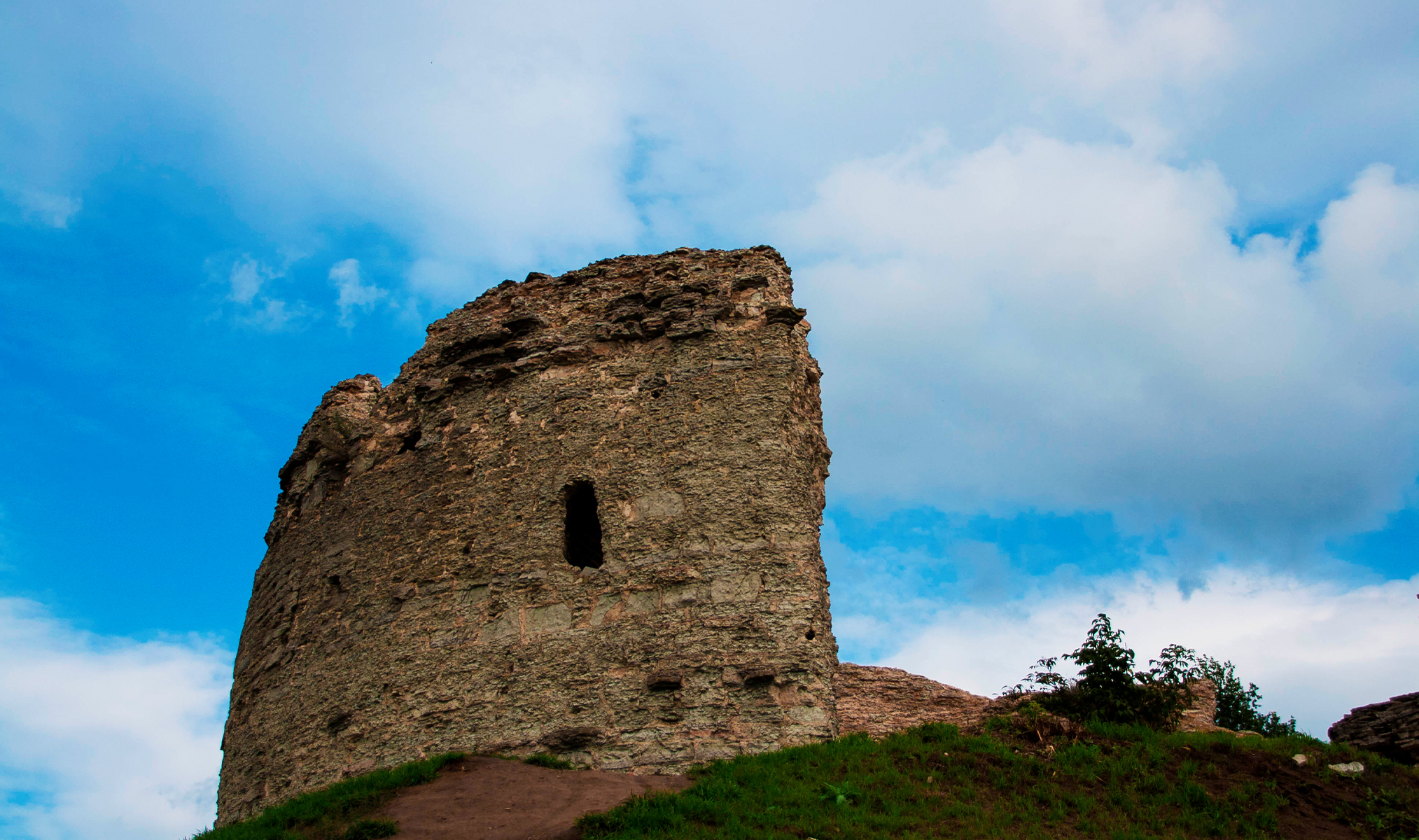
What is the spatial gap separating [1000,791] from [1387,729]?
665 cm

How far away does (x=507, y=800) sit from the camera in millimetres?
8992

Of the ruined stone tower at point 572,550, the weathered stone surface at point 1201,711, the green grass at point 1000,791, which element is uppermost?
the ruined stone tower at point 572,550

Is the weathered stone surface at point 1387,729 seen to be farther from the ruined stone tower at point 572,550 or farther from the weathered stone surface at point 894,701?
the ruined stone tower at point 572,550

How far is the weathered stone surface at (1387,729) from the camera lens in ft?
38.6

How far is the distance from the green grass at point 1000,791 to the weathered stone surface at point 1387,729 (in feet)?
7.97

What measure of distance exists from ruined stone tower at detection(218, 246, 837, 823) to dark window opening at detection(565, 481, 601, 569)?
1.0 inches

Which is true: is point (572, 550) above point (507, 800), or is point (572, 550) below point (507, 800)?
above

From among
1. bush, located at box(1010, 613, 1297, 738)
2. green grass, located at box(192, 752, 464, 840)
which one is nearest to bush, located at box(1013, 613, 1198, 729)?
bush, located at box(1010, 613, 1297, 738)

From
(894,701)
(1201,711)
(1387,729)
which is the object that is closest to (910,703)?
(894,701)

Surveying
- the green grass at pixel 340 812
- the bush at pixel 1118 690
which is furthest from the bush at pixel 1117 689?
the green grass at pixel 340 812

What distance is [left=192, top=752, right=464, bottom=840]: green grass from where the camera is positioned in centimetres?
879

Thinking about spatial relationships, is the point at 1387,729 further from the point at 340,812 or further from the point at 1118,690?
the point at 340,812

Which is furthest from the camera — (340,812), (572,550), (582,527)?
(582,527)

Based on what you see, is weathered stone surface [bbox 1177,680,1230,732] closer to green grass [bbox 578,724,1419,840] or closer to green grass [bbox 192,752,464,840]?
green grass [bbox 578,724,1419,840]
